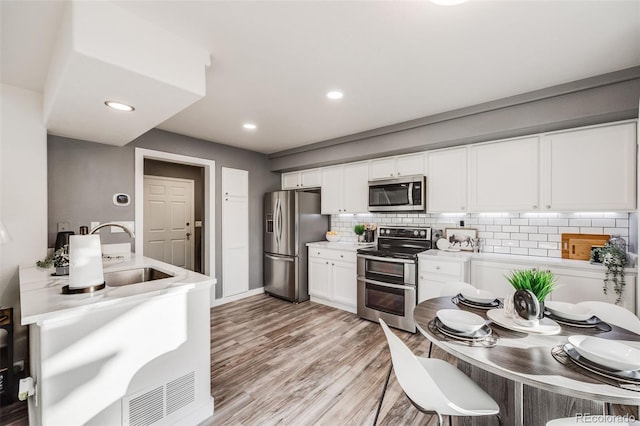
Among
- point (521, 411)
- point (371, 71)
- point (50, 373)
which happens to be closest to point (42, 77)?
point (50, 373)

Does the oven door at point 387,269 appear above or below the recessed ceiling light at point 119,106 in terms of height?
below

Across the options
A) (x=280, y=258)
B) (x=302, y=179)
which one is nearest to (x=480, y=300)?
(x=280, y=258)

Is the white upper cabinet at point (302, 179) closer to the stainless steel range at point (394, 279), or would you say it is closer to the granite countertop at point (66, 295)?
the stainless steel range at point (394, 279)

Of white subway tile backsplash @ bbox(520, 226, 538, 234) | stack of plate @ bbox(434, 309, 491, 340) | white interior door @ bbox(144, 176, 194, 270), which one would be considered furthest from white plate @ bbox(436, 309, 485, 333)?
white interior door @ bbox(144, 176, 194, 270)

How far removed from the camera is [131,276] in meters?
2.38

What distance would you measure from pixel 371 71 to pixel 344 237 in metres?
2.93

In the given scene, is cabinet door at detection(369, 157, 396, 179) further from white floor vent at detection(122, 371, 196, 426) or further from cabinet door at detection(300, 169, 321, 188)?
white floor vent at detection(122, 371, 196, 426)

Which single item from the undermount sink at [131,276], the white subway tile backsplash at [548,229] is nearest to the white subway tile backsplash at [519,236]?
the white subway tile backsplash at [548,229]

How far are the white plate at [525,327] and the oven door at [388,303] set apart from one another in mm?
1579

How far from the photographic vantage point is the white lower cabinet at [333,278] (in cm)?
383

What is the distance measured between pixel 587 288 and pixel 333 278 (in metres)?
2.71

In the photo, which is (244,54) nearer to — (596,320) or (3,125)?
(3,125)

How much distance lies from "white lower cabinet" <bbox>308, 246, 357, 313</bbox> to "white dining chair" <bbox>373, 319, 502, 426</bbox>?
7.71 ft

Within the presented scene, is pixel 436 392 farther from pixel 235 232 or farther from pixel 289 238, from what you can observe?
pixel 235 232
